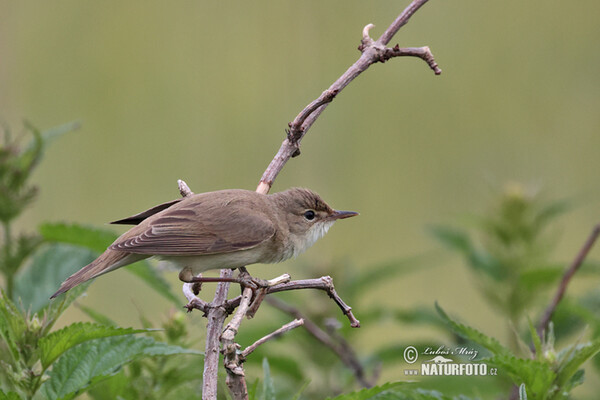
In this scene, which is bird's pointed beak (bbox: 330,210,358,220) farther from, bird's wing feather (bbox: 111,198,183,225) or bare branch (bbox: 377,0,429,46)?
bare branch (bbox: 377,0,429,46)

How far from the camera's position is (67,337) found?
81.0 inches

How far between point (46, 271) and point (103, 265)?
421 mm

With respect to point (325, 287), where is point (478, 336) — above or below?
below

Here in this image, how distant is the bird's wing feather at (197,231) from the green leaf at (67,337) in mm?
895

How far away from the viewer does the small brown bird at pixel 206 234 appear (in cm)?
301

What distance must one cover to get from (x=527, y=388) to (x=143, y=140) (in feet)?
24.6

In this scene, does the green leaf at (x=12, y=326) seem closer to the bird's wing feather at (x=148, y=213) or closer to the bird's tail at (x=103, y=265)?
the bird's tail at (x=103, y=265)

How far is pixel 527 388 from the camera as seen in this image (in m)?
2.17

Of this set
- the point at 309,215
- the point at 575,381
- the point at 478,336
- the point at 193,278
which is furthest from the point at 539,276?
the point at 193,278

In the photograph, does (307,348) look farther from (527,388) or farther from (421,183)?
(421,183)

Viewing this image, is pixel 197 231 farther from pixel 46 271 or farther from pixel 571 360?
pixel 571 360

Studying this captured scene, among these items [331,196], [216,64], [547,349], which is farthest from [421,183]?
[547,349]

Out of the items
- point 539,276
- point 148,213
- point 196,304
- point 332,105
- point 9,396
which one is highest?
point 332,105

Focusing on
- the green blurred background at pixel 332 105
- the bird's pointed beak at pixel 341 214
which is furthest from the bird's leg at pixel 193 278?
the green blurred background at pixel 332 105
